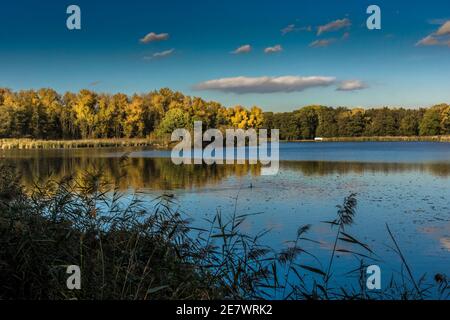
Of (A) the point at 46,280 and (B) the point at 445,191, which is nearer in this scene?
(A) the point at 46,280

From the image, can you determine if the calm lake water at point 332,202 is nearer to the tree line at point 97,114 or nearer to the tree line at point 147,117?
the tree line at point 97,114

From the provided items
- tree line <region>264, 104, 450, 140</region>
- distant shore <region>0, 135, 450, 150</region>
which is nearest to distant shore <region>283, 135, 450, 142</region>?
tree line <region>264, 104, 450, 140</region>

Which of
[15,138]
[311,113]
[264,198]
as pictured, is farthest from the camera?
[311,113]

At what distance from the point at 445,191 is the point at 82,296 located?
48.6ft

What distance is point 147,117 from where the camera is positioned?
72.1 metres

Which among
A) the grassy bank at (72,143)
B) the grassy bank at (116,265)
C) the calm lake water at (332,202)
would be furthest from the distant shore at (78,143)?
the grassy bank at (116,265)

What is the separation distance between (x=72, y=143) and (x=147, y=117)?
1587 cm

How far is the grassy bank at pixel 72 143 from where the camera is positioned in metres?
55.2

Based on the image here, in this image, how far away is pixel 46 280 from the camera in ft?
15.6

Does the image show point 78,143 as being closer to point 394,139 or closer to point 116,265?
point 116,265

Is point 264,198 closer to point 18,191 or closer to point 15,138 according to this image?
point 18,191

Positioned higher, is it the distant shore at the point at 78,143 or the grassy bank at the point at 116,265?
the distant shore at the point at 78,143

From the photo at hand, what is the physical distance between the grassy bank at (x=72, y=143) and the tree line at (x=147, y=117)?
2343 mm
